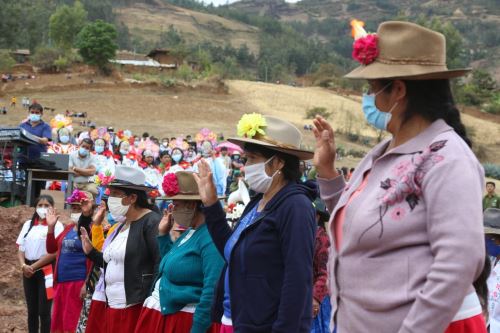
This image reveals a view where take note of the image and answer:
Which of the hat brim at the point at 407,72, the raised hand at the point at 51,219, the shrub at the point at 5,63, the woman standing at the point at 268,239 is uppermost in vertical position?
the hat brim at the point at 407,72

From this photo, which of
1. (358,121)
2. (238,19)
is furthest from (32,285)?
(238,19)

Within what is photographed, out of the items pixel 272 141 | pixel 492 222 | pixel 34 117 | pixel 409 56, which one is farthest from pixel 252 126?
pixel 34 117

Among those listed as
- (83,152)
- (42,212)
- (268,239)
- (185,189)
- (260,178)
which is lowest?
(83,152)

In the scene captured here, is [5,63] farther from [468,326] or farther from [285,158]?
[468,326]

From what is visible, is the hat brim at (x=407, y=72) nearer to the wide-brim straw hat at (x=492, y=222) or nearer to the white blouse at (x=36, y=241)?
the wide-brim straw hat at (x=492, y=222)

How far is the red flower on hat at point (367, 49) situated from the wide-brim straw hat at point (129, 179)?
382 centimetres

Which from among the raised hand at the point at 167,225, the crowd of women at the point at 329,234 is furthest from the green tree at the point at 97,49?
the raised hand at the point at 167,225

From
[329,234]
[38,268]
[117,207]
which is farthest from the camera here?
[38,268]

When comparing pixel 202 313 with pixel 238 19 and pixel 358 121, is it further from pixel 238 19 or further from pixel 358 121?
pixel 238 19

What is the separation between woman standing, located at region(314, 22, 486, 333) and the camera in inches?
100

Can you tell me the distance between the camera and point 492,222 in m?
6.27

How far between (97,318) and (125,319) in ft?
1.82

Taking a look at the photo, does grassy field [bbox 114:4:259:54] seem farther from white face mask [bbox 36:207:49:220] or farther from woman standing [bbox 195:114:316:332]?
woman standing [bbox 195:114:316:332]

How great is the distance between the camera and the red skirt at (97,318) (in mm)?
6648
